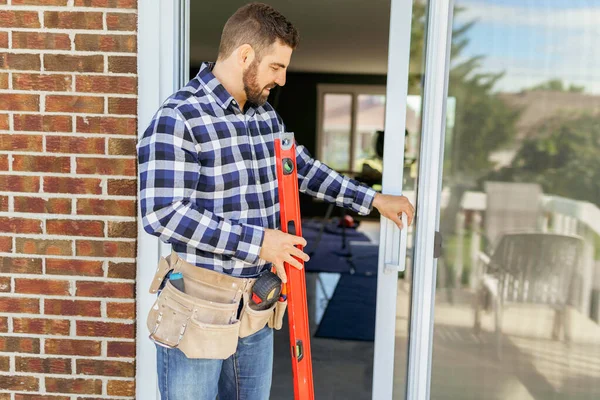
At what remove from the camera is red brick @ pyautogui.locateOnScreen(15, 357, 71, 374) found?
2.03 metres

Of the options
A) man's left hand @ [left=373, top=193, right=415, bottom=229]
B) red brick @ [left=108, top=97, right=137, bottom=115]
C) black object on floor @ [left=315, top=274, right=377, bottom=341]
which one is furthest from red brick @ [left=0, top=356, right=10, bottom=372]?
black object on floor @ [left=315, top=274, right=377, bottom=341]

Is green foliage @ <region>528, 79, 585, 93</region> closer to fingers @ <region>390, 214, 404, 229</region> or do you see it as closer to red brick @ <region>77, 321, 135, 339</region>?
fingers @ <region>390, 214, 404, 229</region>

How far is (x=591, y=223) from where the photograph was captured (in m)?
2.02

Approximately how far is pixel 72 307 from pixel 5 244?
326mm

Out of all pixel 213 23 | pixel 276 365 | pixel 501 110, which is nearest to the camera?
pixel 501 110

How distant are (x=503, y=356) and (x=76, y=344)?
5.13ft

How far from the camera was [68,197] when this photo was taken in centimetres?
196

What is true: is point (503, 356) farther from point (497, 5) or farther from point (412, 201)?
point (497, 5)

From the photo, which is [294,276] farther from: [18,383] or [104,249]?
[18,383]

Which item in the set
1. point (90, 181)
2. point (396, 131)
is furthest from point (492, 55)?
point (90, 181)

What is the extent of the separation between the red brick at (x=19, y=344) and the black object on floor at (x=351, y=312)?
2224mm

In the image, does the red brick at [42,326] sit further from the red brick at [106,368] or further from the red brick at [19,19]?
the red brick at [19,19]

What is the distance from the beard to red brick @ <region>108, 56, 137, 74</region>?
593 millimetres

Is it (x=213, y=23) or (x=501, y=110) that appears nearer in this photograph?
(x=501, y=110)
